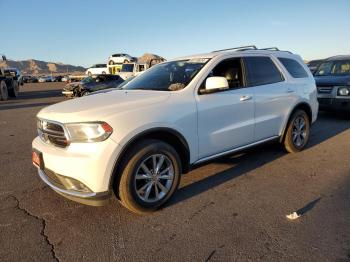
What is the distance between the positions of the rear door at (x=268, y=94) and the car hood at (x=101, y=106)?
1.61 metres

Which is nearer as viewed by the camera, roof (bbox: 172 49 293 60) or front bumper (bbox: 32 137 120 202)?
front bumper (bbox: 32 137 120 202)

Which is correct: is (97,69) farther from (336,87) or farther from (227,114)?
(227,114)

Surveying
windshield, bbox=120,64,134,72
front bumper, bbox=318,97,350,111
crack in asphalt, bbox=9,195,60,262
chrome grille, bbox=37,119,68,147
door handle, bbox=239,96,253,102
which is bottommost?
crack in asphalt, bbox=9,195,60,262

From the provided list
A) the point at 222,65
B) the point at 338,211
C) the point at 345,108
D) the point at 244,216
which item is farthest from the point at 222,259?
the point at 345,108

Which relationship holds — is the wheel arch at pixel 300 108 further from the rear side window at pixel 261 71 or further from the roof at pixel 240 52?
the roof at pixel 240 52

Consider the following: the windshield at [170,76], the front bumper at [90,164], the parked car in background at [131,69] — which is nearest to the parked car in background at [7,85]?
the parked car in background at [131,69]

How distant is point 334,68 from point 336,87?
166 centimetres

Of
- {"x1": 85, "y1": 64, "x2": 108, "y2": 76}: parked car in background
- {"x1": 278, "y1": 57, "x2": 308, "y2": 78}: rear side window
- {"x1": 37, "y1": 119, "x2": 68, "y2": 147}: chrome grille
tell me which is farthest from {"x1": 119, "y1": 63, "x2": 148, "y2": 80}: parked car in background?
{"x1": 37, "y1": 119, "x2": 68, "y2": 147}: chrome grille

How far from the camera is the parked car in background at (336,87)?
8.21 metres

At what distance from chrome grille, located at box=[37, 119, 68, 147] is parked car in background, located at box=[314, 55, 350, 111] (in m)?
7.45

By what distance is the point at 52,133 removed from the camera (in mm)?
3391

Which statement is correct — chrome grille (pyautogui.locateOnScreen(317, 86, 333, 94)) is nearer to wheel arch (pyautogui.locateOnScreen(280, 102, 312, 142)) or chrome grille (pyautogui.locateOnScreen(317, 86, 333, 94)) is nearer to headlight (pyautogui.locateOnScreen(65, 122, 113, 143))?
wheel arch (pyautogui.locateOnScreen(280, 102, 312, 142))

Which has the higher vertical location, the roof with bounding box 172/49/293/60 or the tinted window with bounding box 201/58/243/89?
the roof with bounding box 172/49/293/60

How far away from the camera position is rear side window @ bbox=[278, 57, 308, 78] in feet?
18.0
